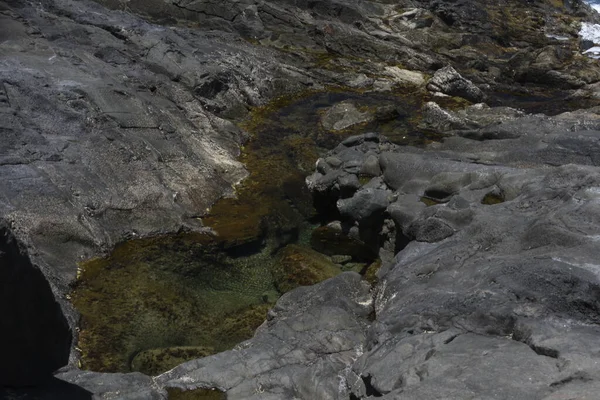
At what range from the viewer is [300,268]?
14.0m

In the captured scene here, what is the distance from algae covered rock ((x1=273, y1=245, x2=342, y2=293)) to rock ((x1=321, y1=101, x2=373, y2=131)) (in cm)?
758

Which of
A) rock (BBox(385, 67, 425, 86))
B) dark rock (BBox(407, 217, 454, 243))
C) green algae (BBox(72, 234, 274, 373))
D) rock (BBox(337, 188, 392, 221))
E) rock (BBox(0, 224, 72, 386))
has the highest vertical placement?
rock (BBox(0, 224, 72, 386))

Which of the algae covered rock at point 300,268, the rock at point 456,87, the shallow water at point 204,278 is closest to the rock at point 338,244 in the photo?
the shallow water at point 204,278

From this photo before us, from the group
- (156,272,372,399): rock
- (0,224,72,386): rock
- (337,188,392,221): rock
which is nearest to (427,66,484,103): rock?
(337,188,392,221): rock

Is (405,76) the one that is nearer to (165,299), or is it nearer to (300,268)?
(300,268)

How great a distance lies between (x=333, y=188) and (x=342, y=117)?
20.2 feet

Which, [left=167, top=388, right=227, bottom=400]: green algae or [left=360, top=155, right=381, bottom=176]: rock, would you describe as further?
[left=360, top=155, right=381, bottom=176]: rock

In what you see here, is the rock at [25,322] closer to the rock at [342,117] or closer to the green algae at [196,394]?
the green algae at [196,394]

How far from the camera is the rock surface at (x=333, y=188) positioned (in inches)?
304

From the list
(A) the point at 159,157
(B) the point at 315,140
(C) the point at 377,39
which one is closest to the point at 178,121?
(A) the point at 159,157

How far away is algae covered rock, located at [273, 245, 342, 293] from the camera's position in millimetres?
13639

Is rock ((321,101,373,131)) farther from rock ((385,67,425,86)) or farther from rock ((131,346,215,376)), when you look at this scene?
rock ((131,346,215,376))

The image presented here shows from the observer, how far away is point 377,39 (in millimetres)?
29469

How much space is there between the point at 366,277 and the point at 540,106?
14.4 meters
